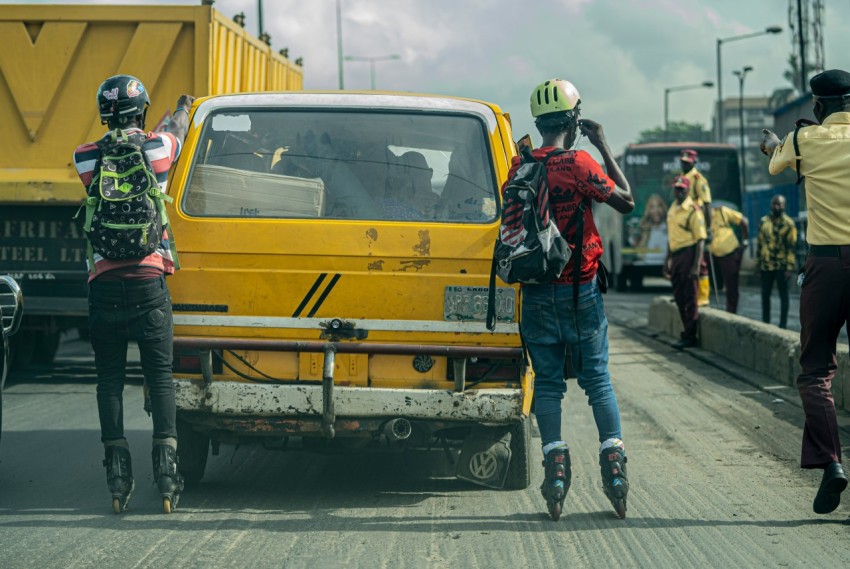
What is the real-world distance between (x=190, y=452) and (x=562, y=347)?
6.25ft

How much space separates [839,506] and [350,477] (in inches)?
94.5

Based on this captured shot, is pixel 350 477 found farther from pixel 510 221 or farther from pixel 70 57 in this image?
pixel 70 57

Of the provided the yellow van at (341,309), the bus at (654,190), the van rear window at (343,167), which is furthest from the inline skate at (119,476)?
the bus at (654,190)

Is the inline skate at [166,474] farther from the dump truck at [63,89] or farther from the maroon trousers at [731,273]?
the maroon trousers at [731,273]

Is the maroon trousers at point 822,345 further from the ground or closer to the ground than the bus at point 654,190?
closer to the ground

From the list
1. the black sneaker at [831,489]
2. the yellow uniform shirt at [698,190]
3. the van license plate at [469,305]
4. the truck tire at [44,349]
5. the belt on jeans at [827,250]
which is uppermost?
the yellow uniform shirt at [698,190]

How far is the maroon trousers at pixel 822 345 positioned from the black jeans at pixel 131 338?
2.79m

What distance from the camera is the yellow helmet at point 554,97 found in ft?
18.3

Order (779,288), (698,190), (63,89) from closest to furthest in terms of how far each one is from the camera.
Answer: (63,89)
(698,190)
(779,288)

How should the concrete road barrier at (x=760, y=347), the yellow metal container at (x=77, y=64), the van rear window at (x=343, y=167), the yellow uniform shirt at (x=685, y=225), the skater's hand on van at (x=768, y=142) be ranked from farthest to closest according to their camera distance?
the yellow uniform shirt at (x=685, y=225), the yellow metal container at (x=77, y=64), the concrete road barrier at (x=760, y=347), the van rear window at (x=343, y=167), the skater's hand on van at (x=768, y=142)

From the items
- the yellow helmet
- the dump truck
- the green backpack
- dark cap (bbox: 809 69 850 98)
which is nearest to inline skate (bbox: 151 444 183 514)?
the green backpack

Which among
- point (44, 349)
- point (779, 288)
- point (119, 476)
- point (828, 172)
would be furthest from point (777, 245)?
point (119, 476)

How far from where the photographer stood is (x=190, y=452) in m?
6.20

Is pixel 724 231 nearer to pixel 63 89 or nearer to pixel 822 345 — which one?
pixel 63 89
